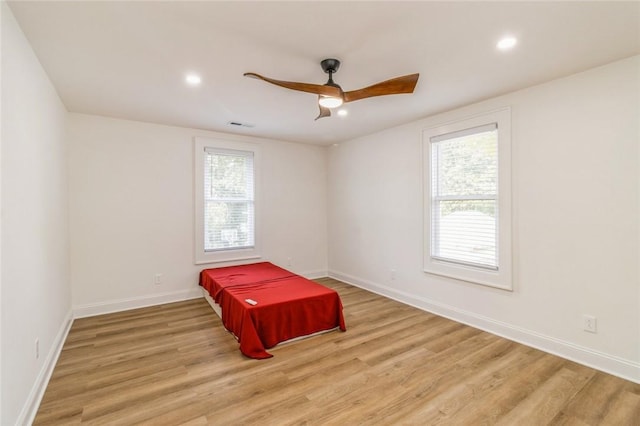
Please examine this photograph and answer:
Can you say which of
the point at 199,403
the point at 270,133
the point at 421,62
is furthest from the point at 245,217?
the point at 421,62

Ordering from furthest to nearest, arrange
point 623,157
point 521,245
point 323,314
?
point 323,314 → point 521,245 → point 623,157

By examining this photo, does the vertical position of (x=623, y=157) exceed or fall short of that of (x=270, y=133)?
it falls short

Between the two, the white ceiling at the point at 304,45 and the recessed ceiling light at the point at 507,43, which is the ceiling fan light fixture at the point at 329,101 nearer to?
the white ceiling at the point at 304,45

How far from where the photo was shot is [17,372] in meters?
1.79

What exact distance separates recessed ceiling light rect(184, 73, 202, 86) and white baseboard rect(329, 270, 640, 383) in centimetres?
359

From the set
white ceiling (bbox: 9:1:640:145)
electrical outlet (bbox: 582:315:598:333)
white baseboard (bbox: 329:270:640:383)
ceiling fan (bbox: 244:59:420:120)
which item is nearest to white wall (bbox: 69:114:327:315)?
white ceiling (bbox: 9:1:640:145)

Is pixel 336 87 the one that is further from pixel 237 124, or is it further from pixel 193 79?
pixel 237 124

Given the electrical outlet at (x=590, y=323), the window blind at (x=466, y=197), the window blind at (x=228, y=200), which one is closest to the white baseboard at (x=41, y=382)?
the window blind at (x=228, y=200)

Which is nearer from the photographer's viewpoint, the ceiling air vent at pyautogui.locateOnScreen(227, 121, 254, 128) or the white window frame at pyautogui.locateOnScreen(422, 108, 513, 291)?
the white window frame at pyautogui.locateOnScreen(422, 108, 513, 291)

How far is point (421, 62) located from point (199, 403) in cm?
304

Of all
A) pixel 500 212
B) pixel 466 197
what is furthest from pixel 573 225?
pixel 466 197

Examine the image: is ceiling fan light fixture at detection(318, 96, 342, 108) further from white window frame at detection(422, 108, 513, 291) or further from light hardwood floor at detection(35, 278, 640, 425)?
light hardwood floor at detection(35, 278, 640, 425)

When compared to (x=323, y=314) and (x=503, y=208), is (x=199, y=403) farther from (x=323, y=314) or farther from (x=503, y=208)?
(x=503, y=208)

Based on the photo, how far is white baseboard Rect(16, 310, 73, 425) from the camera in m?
1.89
